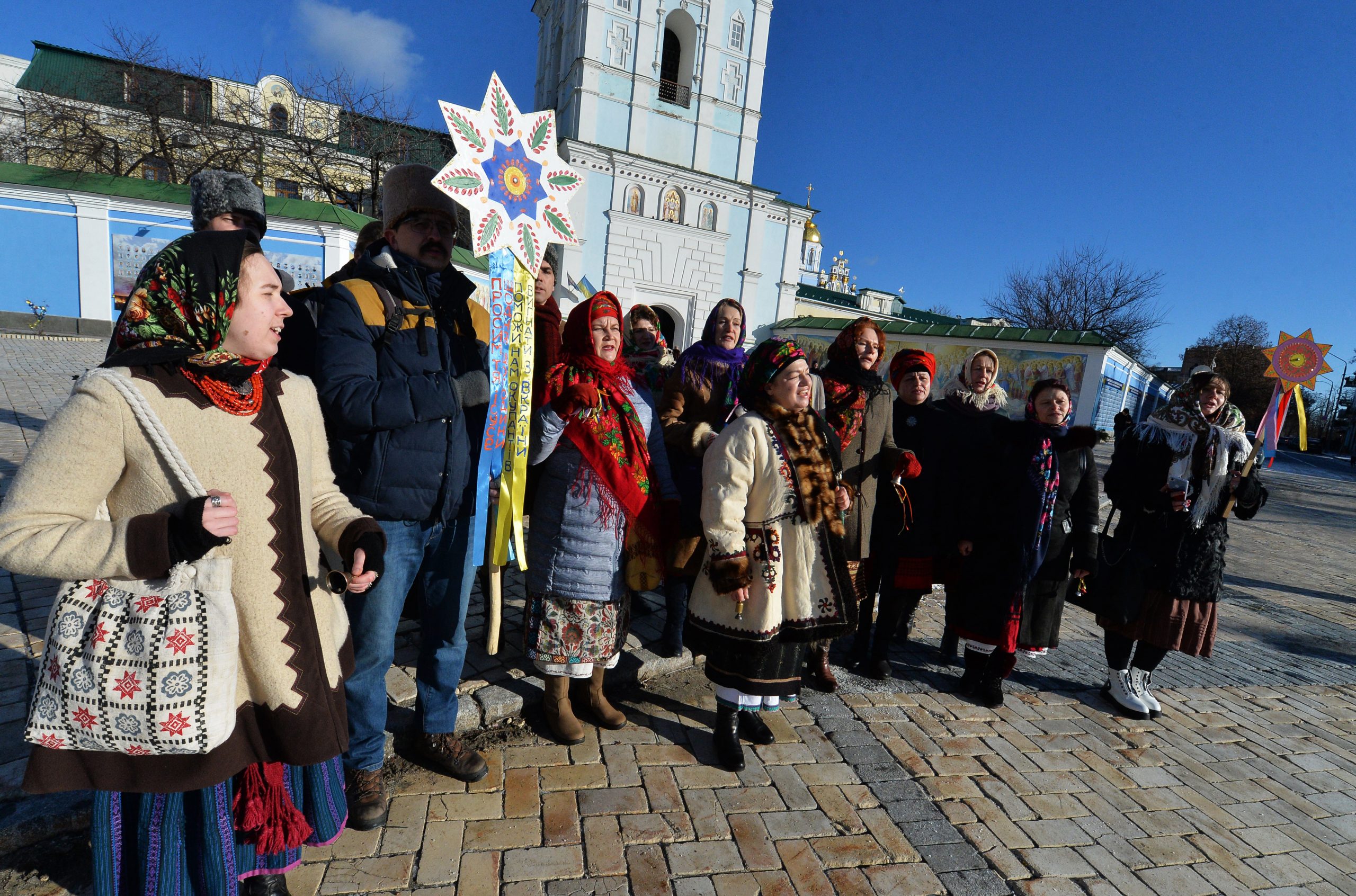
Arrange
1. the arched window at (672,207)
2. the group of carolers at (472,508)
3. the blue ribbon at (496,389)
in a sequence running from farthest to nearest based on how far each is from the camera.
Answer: the arched window at (672,207), the blue ribbon at (496,389), the group of carolers at (472,508)

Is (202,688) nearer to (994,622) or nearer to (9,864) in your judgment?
(9,864)

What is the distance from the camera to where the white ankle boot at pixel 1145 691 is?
386 cm

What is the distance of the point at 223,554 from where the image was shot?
4.91ft

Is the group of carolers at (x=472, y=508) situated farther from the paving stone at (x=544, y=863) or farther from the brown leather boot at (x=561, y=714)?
the paving stone at (x=544, y=863)

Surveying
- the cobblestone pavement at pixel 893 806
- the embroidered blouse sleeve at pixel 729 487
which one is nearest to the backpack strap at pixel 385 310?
the embroidered blouse sleeve at pixel 729 487

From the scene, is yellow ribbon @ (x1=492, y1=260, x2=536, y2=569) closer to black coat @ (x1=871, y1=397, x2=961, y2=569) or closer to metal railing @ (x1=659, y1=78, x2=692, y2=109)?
black coat @ (x1=871, y1=397, x2=961, y2=569)

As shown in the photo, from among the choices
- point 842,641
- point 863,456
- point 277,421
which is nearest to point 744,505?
point 863,456

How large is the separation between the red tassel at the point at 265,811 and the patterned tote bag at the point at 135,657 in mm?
304

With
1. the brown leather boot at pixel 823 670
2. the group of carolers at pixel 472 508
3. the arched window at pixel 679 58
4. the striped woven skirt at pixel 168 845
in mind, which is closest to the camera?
the group of carolers at pixel 472 508

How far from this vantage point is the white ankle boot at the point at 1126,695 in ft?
12.5

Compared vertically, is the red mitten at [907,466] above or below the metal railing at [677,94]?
below

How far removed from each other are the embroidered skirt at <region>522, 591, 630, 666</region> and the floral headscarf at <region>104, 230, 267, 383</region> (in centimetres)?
174

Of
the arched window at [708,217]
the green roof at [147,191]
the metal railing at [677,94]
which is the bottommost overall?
the green roof at [147,191]

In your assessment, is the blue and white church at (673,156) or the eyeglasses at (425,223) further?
the blue and white church at (673,156)
